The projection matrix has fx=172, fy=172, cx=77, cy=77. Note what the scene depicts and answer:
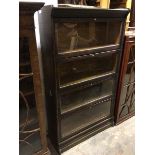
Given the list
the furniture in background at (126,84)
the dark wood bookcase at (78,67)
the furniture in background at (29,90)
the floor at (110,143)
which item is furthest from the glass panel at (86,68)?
the floor at (110,143)

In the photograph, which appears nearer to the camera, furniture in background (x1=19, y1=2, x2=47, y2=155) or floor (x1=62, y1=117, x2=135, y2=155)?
furniture in background (x1=19, y1=2, x2=47, y2=155)

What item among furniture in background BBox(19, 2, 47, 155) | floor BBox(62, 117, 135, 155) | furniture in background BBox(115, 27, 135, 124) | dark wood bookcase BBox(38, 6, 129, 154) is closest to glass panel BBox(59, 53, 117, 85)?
dark wood bookcase BBox(38, 6, 129, 154)

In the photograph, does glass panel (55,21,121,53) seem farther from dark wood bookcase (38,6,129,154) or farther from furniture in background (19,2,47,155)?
furniture in background (19,2,47,155)

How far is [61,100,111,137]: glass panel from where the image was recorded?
5.09 feet

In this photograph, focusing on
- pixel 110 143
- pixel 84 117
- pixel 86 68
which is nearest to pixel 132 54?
pixel 86 68

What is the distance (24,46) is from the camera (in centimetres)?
105

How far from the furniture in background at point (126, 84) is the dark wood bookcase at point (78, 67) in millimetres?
64

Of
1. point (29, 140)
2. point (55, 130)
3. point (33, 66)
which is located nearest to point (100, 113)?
point (55, 130)

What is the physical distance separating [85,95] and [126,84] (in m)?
0.49

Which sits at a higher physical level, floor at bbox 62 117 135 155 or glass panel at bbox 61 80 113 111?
glass panel at bbox 61 80 113 111

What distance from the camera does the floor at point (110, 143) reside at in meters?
1.58

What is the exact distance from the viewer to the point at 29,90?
1157 millimetres

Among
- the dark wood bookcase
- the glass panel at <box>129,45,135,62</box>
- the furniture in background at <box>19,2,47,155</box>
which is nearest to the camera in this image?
the furniture in background at <box>19,2,47,155</box>
